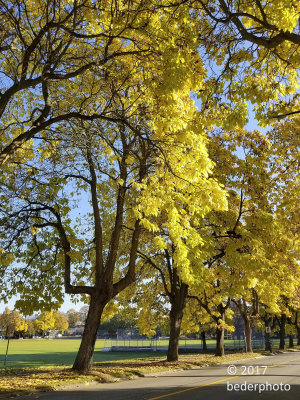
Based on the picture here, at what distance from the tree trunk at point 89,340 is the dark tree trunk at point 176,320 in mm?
7084

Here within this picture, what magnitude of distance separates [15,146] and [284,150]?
8.72 meters

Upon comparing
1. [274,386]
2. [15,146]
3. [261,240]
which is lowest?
[274,386]

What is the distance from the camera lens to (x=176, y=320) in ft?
59.7

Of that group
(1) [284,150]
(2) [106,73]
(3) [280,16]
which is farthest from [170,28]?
(1) [284,150]

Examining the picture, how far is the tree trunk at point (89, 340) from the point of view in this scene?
11.7 metres

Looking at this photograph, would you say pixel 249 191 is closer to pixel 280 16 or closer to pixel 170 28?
pixel 170 28

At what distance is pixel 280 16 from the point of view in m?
4.81

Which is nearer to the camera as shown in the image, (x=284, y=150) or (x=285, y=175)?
(x=284, y=150)

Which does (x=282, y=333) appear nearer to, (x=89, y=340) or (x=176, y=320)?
(x=176, y=320)

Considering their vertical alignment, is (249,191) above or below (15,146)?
above

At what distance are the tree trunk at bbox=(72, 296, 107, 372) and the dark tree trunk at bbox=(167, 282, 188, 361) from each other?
7.08m

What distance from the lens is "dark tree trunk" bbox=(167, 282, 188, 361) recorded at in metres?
17.9

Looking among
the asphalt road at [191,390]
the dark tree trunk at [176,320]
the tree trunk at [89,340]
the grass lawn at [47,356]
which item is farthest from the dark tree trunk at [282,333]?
the tree trunk at [89,340]

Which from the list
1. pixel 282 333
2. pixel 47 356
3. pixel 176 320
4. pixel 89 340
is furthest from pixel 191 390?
pixel 282 333
